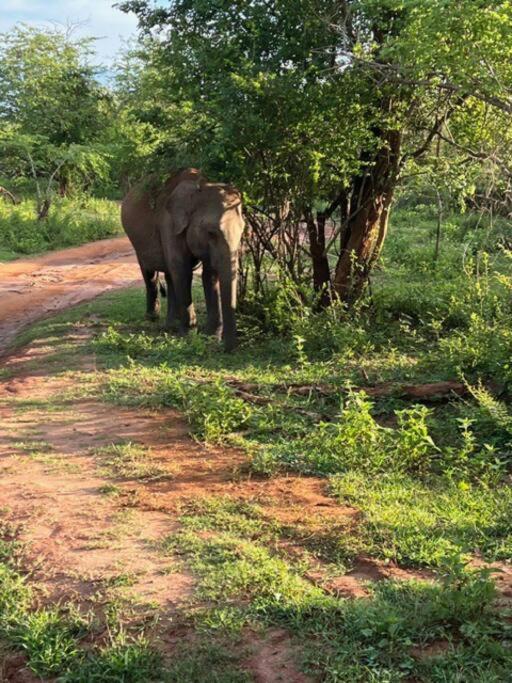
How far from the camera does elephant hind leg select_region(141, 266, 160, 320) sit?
10914mm

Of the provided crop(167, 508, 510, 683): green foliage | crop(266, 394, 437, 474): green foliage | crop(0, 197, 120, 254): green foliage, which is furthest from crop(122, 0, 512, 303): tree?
crop(0, 197, 120, 254): green foliage

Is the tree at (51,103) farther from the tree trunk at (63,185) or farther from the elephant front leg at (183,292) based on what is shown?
the elephant front leg at (183,292)

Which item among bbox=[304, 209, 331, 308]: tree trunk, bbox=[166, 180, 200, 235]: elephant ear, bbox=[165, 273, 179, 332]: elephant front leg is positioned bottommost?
bbox=[165, 273, 179, 332]: elephant front leg

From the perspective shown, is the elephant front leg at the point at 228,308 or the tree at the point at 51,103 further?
the tree at the point at 51,103

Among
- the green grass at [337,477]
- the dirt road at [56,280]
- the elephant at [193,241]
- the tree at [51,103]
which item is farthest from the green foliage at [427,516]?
the tree at [51,103]

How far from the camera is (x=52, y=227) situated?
22.3m

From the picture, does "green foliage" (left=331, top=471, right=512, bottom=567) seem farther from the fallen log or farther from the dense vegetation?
the fallen log

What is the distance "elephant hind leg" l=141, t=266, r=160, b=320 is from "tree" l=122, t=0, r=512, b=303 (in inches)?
91.2

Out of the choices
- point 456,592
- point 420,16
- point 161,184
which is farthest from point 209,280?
point 456,592

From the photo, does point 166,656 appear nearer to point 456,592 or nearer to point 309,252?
point 456,592

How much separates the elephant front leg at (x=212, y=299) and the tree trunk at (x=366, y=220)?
158 centimetres

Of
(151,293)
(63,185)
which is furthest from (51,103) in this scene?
(151,293)

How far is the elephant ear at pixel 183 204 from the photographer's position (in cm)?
897

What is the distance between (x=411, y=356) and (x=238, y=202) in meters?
2.84
